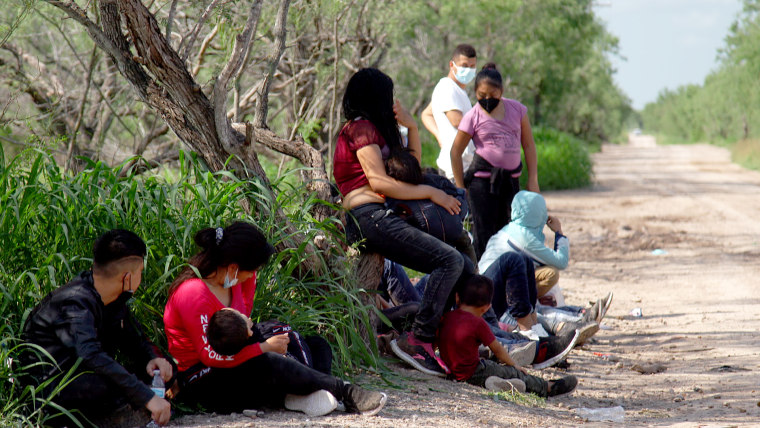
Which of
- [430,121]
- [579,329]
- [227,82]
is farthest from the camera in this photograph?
[430,121]

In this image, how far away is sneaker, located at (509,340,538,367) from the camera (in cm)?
475

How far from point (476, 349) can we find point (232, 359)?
4.87 ft

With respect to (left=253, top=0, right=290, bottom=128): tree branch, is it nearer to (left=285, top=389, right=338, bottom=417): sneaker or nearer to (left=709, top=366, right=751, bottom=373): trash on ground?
(left=285, top=389, right=338, bottom=417): sneaker

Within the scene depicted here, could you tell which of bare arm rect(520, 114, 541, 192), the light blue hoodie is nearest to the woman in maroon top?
the light blue hoodie

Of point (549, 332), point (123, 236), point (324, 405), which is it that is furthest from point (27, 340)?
point (549, 332)

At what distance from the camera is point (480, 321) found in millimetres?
4359

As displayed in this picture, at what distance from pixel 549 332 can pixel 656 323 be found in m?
Answer: 1.64

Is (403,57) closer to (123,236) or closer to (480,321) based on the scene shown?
(480,321)

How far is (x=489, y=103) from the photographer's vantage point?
20.2 feet

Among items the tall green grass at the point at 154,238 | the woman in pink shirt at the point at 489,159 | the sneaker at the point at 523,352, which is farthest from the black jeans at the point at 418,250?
the woman in pink shirt at the point at 489,159

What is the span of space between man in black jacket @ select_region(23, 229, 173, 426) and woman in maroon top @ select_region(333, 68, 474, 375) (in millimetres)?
1388

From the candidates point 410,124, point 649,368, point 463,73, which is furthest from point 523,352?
point 463,73

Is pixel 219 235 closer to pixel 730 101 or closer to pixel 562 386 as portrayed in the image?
pixel 562 386

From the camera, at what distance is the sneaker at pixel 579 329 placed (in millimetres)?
5078
